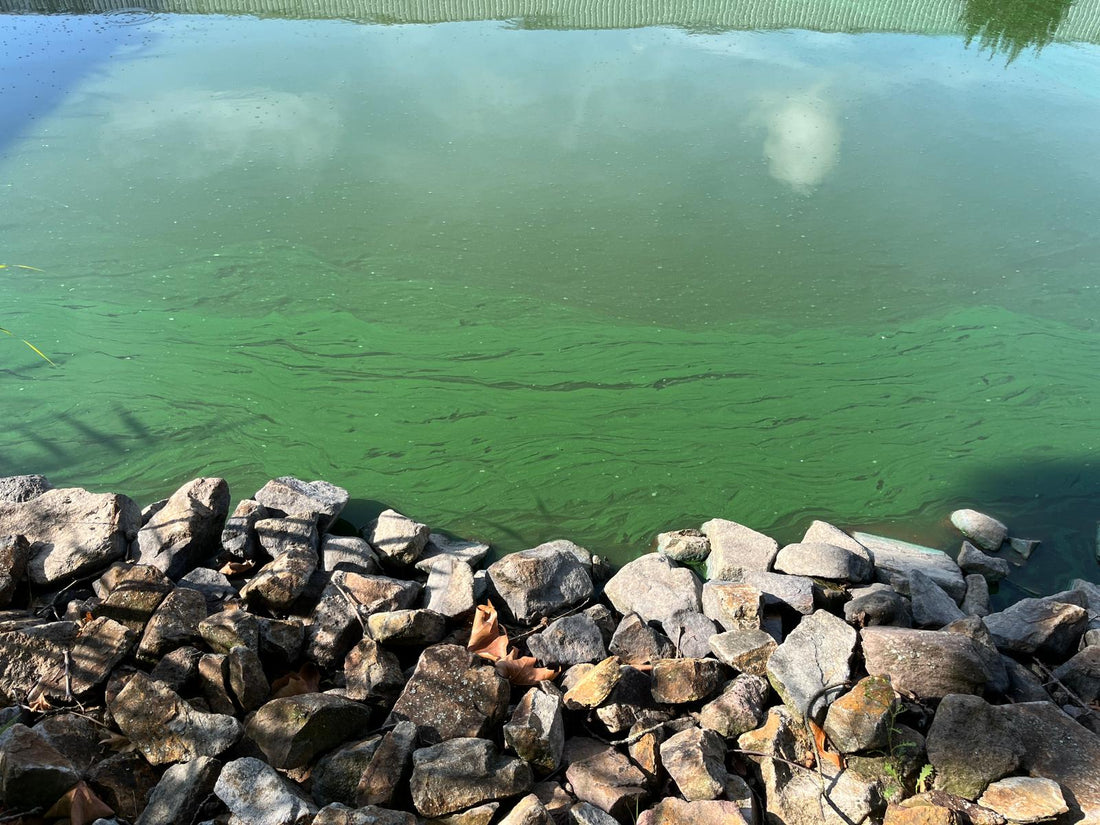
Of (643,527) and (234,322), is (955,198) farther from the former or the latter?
(234,322)

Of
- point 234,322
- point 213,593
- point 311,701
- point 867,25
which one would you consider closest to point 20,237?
point 234,322

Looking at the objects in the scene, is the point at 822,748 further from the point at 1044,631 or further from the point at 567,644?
the point at 1044,631

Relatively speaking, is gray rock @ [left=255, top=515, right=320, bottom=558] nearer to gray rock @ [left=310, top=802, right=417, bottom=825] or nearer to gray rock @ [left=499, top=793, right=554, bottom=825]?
gray rock @ [left=310, top=802, right=417, bottom=825]

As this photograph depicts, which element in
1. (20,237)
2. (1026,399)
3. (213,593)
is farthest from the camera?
(20,237)

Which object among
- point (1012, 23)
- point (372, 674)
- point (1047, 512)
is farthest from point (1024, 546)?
point (1012, 23)

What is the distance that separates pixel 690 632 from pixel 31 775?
1660 mm

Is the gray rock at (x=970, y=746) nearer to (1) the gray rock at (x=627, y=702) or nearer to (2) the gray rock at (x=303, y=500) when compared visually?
(1) the gray rock at (x=627, y=702)

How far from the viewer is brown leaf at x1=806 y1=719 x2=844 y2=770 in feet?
6.44

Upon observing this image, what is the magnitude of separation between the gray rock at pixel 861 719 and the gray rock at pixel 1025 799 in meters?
0.23

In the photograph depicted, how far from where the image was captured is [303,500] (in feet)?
9.62

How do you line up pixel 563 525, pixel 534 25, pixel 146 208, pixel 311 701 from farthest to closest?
pixel 534 25
pixel 146 208
pixel 563 525
pixel 311 701

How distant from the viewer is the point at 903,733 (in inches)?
77.9

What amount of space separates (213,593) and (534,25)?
22.0 ft

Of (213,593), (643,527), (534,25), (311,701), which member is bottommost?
(643,527)
